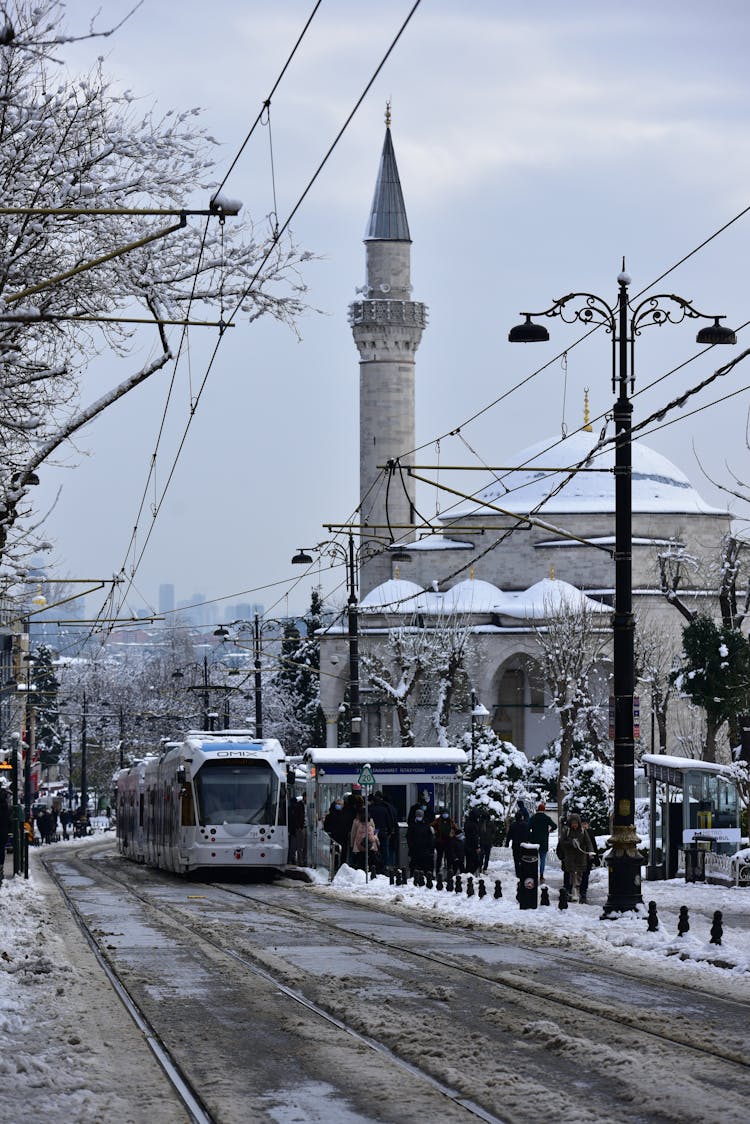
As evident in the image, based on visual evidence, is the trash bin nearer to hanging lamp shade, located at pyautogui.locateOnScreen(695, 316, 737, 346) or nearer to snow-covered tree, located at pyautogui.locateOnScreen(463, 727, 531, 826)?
hanging lamp shade, located at pyautogui.locateOnScreen(695, 316, 737, 346)

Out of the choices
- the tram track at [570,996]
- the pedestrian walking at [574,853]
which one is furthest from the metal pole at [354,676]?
the tram track at [570,996]

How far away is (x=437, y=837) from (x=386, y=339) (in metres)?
62.8

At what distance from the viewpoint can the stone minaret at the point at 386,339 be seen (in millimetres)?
88438

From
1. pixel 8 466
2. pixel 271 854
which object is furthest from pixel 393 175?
pixel 8 466

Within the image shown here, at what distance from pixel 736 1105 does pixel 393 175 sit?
83.8m

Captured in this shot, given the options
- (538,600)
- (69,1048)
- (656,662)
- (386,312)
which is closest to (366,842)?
(69,1048)

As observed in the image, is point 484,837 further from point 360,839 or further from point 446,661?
point 446,661

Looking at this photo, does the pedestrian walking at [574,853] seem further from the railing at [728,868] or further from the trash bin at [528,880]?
the railing at [728,868]

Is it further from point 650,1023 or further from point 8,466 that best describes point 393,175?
point 650,1023

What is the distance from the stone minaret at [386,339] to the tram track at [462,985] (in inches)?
2663

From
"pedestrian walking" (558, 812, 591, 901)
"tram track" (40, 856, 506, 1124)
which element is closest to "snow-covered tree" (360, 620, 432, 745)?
"pedestrian walking" (558, 812, 591, 901)

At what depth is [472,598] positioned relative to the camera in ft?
285

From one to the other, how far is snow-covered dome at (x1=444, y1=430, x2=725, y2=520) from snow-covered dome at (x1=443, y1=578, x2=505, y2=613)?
4.31m

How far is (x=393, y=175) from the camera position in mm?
89688
